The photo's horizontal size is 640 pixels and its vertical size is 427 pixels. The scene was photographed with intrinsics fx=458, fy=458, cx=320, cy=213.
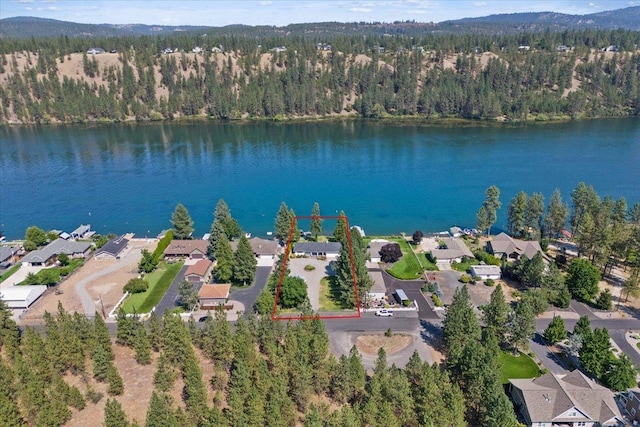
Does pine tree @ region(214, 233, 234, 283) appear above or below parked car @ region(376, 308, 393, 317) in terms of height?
above

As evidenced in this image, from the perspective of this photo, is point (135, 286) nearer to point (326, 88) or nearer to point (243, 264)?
point (243, 264)

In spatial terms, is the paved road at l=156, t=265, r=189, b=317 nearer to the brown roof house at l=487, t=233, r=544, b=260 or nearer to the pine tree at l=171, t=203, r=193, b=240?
the pine tree at l=171, t=203, r=193, b=240

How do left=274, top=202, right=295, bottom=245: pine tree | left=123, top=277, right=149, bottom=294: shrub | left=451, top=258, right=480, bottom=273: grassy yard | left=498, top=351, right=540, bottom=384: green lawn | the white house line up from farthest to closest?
left=274, top=202, right=295, bottom=245: pine tree < left=451, top=258, right=480, bottom=273: grassy yard < the white house < left=123, top=277, right=149, bottom=294: shrub < left=498, top=351, right=540, bottom=384: green lawn

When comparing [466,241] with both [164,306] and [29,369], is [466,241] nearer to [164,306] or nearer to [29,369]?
[164,306]

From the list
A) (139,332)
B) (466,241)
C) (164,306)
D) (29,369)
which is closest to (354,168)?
(466,241)

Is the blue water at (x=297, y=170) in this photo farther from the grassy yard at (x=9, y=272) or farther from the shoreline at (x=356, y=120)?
the grassy yard at (x=9, y=272)

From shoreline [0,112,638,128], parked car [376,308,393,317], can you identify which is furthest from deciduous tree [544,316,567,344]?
shoreline [0,112,638,128]

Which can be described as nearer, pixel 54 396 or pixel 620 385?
pixel 54 396

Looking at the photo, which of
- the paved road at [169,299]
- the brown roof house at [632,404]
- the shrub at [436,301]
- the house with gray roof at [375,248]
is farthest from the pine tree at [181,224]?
the brown roof house at [632,404]
